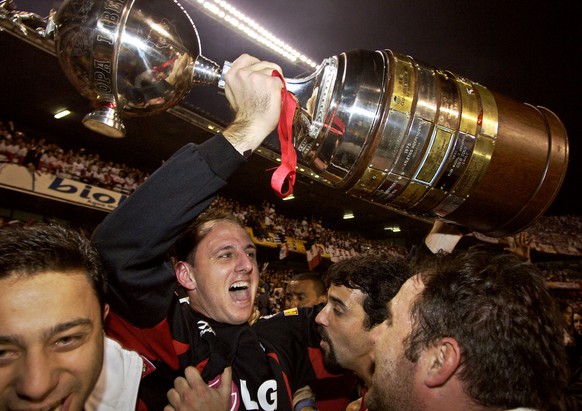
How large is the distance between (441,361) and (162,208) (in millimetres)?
978

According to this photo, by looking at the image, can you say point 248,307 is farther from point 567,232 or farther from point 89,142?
point 567,232

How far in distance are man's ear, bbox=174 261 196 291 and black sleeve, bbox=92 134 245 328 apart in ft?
2.63

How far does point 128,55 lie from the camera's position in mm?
928

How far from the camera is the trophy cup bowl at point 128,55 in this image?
92 centimetres

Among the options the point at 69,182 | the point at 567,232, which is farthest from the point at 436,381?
the point at 567,232

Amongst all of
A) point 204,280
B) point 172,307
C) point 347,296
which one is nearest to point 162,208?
point 172,307

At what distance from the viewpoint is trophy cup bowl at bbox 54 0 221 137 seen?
0.92m

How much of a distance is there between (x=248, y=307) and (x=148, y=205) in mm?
1007

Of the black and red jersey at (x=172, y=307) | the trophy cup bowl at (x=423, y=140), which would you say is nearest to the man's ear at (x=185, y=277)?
the black and red jersey at (x=172, y=307)

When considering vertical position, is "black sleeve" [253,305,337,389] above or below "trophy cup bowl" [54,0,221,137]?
below

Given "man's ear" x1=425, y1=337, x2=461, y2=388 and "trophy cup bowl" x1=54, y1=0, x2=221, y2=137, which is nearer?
"trophy cup bowl" x1=54, y1=0, x2=221, y2=137

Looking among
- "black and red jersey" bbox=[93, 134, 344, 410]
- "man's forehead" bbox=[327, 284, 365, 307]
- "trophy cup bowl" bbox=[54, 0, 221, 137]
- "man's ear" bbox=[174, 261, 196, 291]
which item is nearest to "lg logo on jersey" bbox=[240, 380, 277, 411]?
"black and red jersey" bbox=[93, 134, 344, 410]

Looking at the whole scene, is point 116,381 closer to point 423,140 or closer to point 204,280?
point 204,280

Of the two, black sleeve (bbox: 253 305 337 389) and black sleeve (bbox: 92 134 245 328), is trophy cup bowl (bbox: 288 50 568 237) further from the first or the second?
black sleeve (bbox: 253 305 337 389)
